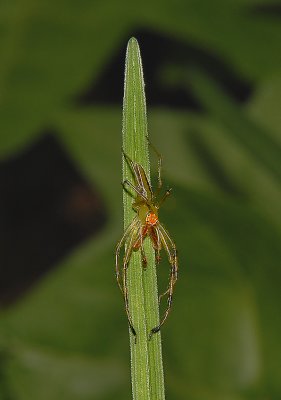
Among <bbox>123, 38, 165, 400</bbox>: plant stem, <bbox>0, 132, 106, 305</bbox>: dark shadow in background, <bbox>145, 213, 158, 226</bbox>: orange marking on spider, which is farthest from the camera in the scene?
<bbox>0, 132, 106, 305</bbox>: dark shadow in background

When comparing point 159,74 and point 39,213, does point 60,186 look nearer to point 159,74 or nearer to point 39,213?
point 39,213

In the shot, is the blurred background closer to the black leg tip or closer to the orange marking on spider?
the orange marking on spider

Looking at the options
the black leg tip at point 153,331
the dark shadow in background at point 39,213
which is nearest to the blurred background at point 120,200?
the dark shadow in background at point 39,213

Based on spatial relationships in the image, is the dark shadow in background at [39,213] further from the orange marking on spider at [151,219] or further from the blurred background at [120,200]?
the orange marking on spider at [151,219]

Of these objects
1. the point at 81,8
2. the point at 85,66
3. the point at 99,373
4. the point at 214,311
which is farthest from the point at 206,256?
the point at 81,8

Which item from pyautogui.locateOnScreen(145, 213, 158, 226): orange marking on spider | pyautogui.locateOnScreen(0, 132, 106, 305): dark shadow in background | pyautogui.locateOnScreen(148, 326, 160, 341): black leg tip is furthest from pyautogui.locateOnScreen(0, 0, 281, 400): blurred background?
pyautogui.locateOnScreen(148, 326, 160, 341): black leg tip

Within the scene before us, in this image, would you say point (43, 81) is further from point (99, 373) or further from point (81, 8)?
point (99, 373)
